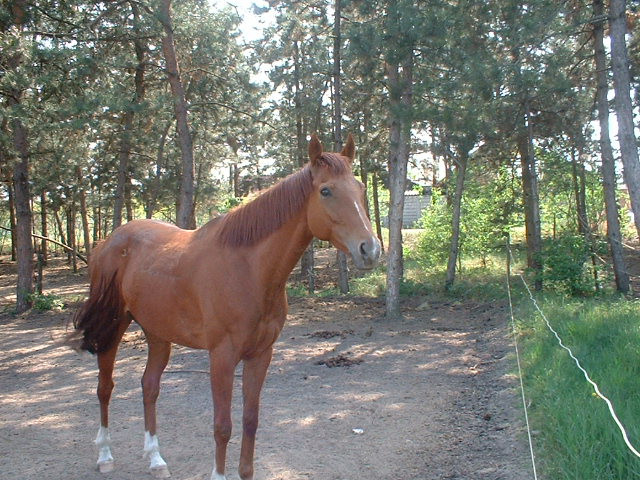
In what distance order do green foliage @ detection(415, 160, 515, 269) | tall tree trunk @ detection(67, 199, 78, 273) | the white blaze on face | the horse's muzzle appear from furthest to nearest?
1. tall tree trunk @ detection(67, 199, 78, 273)
2. green foliage @ detection(415, 160, 515, 269)
3. the white blaze on face
4. the horse's muzzle

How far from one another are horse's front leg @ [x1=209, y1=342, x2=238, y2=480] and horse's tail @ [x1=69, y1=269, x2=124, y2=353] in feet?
4.95

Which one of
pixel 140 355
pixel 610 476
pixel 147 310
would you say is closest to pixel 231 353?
pixel 147 310

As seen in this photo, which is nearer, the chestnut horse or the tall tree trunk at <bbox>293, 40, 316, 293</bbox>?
the chestnut horse

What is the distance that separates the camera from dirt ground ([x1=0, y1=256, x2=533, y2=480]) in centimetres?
424

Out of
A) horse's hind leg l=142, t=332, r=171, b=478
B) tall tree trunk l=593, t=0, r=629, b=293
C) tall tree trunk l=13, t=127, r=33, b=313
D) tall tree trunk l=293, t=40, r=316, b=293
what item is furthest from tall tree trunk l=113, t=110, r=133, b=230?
tall tree trunk l=593, t=0, r=629, b=293

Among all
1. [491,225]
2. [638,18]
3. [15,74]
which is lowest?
[491,225]

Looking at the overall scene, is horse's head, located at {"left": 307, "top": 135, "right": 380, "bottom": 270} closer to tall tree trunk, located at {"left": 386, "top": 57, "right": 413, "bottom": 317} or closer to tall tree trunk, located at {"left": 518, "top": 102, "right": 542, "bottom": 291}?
tall tree trunk, located at {"left": 386, "top": 57, "right": 413, "bottom": 317}

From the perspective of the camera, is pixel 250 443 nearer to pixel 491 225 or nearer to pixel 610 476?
pixel 610 476

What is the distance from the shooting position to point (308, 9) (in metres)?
16.7

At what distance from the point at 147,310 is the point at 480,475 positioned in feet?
9.13

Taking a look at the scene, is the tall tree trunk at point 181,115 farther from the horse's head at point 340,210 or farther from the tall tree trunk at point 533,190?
the horse's head at point 340,210

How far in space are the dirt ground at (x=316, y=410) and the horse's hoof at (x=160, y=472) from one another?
2.8 inches

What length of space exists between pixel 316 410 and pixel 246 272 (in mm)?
2913

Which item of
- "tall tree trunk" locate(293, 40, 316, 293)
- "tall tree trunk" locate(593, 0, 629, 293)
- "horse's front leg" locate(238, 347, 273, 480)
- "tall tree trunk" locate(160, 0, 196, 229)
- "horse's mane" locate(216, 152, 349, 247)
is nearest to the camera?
"horse's mane" locate(216, 152, 349, 247)
